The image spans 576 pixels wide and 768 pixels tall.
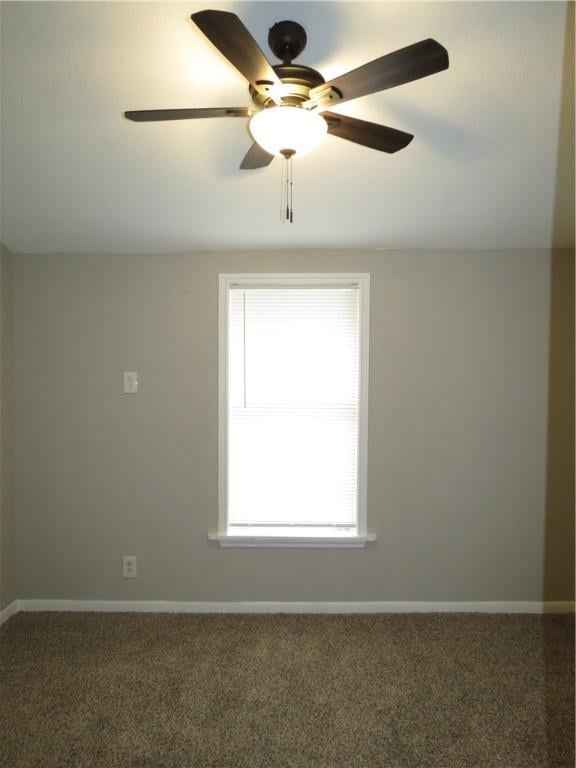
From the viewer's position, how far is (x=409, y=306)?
286cm

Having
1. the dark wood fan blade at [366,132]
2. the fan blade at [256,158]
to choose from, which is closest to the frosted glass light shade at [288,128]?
the dark wood fan blade at [366,132]

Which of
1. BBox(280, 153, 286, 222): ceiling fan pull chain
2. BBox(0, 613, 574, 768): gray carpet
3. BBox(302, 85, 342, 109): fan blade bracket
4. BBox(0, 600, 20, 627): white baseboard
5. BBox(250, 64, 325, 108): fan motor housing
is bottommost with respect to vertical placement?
BBox(0, 613, 574, 768): gray carpet

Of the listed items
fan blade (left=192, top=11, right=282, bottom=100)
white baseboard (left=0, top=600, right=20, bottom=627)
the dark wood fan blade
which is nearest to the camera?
fan blade (left=192, top=11, right=282, bottom=100)

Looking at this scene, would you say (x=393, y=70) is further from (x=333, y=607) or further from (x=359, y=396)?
(x=333, y=607)

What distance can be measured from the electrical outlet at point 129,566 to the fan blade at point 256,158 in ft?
7.68

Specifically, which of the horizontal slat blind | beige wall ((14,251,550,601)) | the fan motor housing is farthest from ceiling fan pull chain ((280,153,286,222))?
the fan motor housing

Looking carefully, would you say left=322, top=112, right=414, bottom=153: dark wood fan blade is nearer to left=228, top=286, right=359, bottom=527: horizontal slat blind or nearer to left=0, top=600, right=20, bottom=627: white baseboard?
left=228, top=286, right=359, bottom=527: horizontal slat blind

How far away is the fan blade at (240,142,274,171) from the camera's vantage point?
1.61 m

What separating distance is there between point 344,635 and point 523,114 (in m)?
2.64

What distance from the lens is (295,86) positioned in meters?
1.33

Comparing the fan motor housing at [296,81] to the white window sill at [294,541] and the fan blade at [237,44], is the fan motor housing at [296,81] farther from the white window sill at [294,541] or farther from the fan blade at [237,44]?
the white window sill at [294,541]

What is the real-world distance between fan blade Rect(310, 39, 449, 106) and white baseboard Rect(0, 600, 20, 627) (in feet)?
10.2

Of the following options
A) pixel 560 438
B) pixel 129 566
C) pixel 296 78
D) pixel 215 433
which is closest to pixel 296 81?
pixel 296 78

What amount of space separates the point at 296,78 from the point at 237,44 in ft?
0.89
